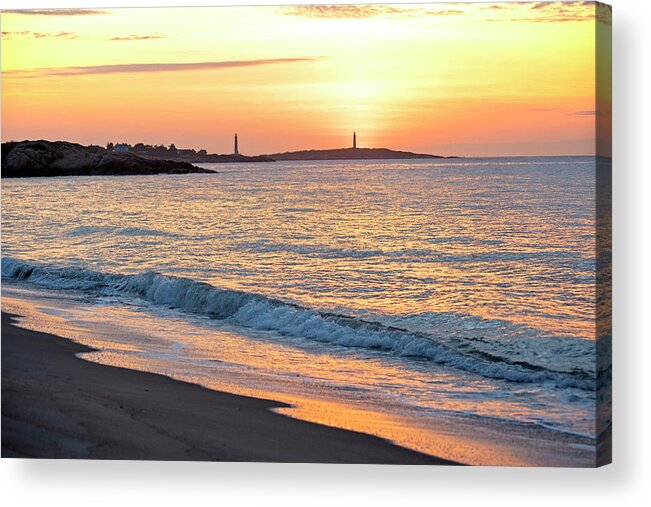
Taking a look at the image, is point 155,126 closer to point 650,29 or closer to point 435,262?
point 435,262

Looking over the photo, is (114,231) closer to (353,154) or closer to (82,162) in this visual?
(82,162)

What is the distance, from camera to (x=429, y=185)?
8422 mm

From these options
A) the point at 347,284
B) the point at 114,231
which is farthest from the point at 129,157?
the point at 347,284

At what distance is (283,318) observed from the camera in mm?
7375

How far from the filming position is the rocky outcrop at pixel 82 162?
643cm

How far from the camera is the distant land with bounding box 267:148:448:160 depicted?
21.4 ft

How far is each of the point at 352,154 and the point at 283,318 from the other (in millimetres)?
1454

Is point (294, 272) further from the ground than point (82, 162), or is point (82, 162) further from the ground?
point (82, 162)

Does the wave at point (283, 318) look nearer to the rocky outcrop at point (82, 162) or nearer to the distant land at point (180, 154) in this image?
the rocky outcrop at point (82, 162)

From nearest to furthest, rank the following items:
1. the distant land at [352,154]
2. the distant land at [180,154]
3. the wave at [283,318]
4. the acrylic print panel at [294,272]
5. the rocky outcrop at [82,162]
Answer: the acrylic print panel at [294,272]
the wave at [283,318]
the rocky outcrop at [82,162]
the distant land at [352,154]
the distant land at [180,154]

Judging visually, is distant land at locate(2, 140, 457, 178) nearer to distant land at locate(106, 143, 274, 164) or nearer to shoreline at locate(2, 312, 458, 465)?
distant land at locate(106, 143, 274, 164)

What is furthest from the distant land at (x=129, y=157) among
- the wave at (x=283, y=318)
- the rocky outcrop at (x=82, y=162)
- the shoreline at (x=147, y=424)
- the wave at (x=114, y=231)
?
the shoreline at (x=147, y=424)

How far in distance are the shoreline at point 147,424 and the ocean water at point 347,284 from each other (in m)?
0.13

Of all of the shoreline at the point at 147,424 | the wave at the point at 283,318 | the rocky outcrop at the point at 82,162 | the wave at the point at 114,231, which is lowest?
the shoreline at the point at 147,424
